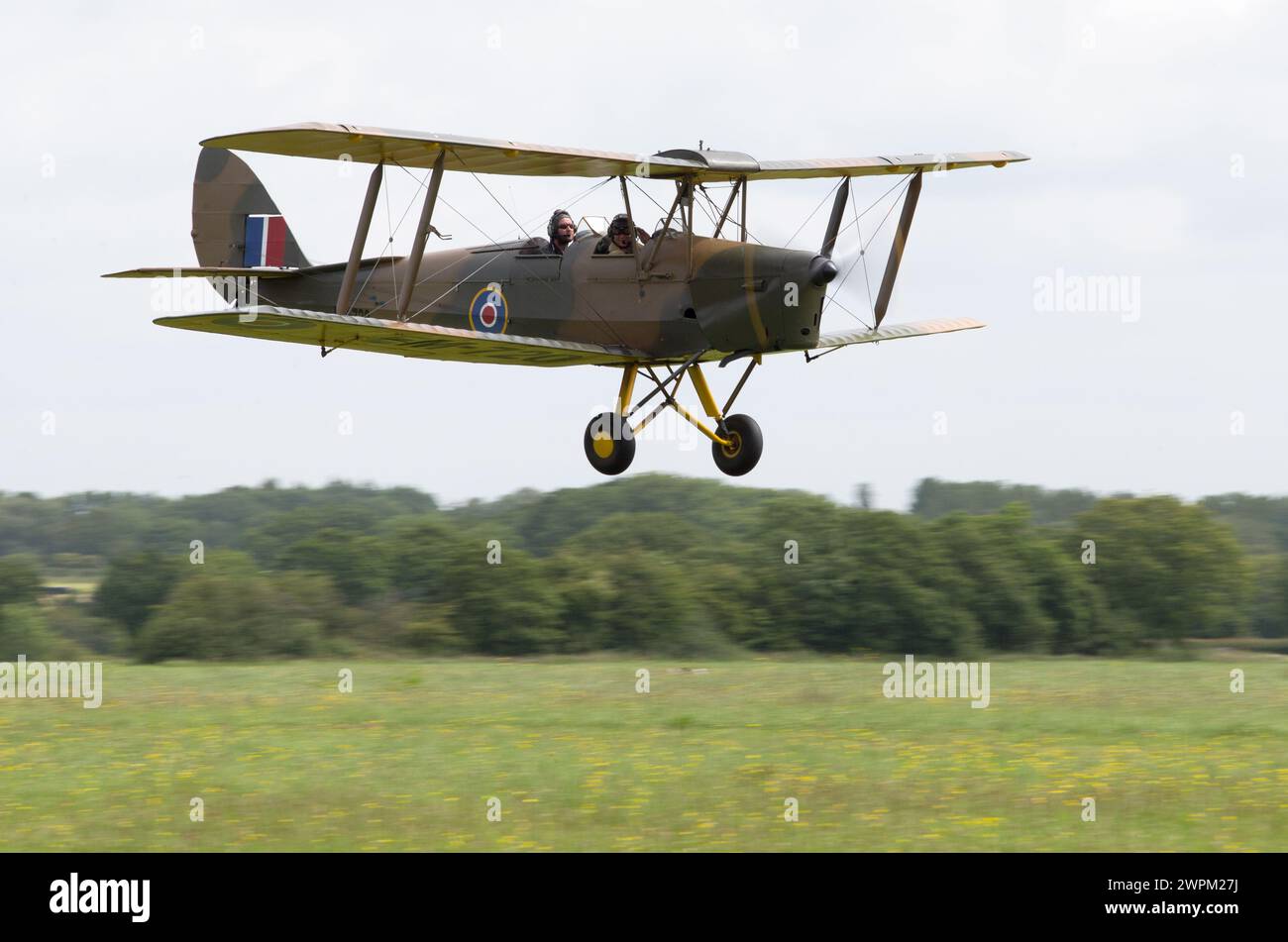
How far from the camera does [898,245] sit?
18.2 metres

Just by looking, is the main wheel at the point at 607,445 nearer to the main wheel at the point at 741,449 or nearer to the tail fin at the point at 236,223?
the main wheel at the point at 741,449

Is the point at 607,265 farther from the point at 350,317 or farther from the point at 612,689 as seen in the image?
the point at 612,689

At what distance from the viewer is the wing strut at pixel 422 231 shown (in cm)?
1572

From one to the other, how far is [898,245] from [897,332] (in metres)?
0.97

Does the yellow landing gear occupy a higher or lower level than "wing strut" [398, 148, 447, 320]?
lower

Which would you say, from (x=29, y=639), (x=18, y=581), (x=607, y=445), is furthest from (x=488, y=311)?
(x=18, y=581)

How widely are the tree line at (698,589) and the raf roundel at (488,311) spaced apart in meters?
19.1

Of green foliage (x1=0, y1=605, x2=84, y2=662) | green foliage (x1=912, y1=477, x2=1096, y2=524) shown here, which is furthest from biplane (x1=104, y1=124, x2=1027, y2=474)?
green foliage (x1=912, y1=477, x2=1096, y2=524)

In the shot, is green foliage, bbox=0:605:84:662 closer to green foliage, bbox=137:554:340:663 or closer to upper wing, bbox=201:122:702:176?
green foliage, bbox=137:554:340:663

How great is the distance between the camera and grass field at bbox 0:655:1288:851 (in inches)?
525

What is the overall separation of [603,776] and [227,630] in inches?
892

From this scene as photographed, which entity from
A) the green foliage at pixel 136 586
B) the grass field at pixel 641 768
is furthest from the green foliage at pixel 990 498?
the grass field at pixel 641 768

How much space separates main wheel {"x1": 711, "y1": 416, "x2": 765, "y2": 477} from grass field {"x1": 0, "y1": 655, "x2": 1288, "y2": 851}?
2.86 m

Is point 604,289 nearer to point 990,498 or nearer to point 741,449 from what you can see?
point 741,449
